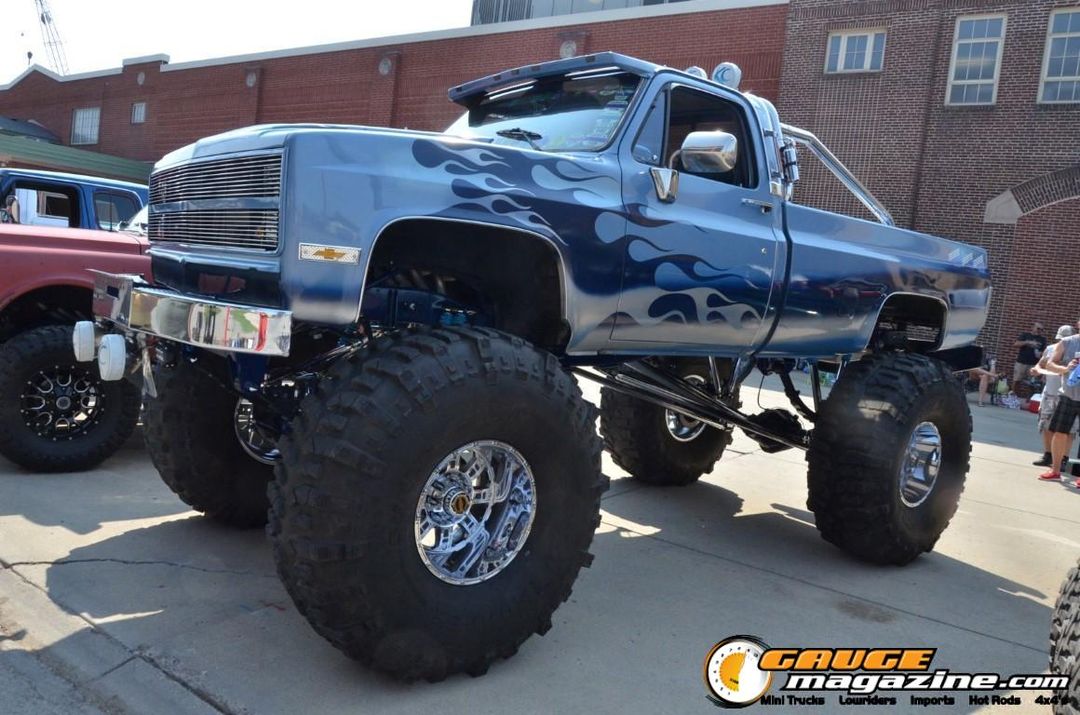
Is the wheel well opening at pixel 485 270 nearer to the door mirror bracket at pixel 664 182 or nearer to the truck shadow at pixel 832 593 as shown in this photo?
the door mirror bracket at pixel 664 182

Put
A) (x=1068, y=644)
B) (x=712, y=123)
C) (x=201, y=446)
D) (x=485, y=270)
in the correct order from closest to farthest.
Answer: (x=1068, y=644) < (x=485, y=270) < (x=201, y=446) < (x=712, y=123)

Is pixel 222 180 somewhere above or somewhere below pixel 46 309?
above

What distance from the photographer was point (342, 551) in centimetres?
266

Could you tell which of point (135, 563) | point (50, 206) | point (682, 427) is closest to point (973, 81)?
point (682, 427)

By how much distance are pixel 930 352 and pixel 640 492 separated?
216 centimetres

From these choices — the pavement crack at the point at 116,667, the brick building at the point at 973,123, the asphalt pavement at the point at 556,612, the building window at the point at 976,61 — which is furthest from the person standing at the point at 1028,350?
the pavement crack at the point at 116,667

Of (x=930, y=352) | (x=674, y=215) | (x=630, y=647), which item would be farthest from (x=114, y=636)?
(x=930, y=352)

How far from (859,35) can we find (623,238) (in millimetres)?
19114

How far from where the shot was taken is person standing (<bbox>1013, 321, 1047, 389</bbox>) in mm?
17234

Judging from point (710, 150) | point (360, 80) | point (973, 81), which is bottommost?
point (710, 150)

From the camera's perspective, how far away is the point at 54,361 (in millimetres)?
5324

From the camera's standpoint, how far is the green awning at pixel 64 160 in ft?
94.3

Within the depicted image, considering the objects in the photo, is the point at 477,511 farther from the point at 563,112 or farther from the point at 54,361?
the point at 54,361

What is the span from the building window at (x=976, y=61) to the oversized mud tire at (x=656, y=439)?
16.0m
